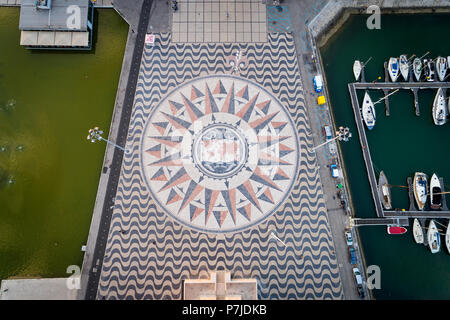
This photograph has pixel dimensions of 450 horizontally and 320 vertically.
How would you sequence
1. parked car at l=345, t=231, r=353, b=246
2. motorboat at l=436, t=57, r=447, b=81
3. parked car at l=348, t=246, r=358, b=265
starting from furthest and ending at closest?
motorboat at l=436, t=57, r=447, b=81
parked car at l=345, t=231, r=353, b=246
parked car at l=348, t=246, r=358, b=265

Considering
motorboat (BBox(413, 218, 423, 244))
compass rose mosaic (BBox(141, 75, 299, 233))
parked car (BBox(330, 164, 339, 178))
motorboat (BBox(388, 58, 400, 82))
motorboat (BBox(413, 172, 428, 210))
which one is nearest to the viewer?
compass rose mosaic (BBox(141, 75, 299, 233))

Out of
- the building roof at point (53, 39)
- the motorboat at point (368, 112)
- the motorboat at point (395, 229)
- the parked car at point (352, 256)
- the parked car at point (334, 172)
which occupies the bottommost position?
the parked car at point (352, 256)

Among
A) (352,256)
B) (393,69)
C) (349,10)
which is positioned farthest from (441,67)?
(352,256)

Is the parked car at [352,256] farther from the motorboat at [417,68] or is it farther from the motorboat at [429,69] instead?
the motorboat at [429,69]

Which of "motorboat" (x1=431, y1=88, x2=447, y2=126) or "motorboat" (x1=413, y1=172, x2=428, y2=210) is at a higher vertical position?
"motorboat" (x1=431, y1=88, x2=447, y2=126)

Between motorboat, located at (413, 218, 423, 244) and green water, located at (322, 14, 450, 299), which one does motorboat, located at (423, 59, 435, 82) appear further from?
motorboat, located at (413, 218, 423, 244)

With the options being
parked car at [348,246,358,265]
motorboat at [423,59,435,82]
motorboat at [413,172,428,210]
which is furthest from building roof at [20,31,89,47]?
motorboat at [413,172,428,210]

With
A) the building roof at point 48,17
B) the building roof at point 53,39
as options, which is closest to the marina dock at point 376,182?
the building roof at point 53,39
